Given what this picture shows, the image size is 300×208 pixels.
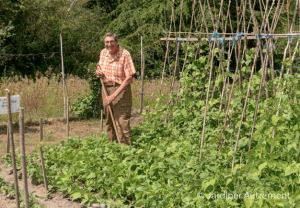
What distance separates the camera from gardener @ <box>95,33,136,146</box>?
393 centimetres

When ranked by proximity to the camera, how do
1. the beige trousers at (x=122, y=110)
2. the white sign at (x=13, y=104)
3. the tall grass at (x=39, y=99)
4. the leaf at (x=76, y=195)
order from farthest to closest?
the tall grass at (x=39, y=99)
the beige trousers at (x=122, y=110)
the leaf at (x=76, y=195)
the white sign at (x=13, y=104)

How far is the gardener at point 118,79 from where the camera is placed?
3926 millimetres

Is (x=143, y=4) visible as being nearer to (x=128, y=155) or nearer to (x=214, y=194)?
(x=128, y=155)

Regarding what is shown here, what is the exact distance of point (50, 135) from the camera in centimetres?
579

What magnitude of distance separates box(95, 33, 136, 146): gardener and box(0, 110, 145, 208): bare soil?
0.65 meters

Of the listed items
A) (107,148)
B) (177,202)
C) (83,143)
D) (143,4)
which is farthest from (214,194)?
(143,4)

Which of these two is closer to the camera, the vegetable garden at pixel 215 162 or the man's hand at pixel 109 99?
the vegetable garden at pixel 215 162

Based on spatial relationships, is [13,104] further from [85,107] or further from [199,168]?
[85,107]

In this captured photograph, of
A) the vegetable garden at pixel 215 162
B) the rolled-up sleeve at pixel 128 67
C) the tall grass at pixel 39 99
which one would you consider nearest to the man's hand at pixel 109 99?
the rolled-up sleeve at pixel 128 67

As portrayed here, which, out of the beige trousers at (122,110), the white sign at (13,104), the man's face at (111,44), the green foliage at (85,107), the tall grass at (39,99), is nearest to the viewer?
the white sign at (13,104)

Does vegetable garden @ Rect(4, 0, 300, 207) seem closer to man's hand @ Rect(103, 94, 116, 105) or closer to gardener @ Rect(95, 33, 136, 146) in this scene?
gardener @ Rect(95, 33, 136, 146)

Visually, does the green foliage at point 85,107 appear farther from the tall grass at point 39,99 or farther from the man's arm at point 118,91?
the man's arm at point 118,91

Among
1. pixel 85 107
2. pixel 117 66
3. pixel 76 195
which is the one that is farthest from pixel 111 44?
pixel 85 107

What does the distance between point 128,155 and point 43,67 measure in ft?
39.1
